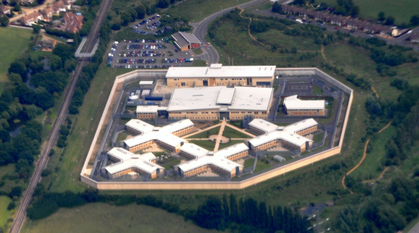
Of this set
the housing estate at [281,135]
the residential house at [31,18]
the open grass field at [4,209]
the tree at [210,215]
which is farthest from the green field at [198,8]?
the tree at [210,215]

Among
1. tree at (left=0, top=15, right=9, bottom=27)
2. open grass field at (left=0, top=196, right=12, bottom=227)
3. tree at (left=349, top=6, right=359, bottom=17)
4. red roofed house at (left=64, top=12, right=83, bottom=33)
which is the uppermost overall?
tree at (left=349, top=6, right=359, bottom=17)

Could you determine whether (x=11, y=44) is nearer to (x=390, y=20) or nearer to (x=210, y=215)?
(x=210, y=215)

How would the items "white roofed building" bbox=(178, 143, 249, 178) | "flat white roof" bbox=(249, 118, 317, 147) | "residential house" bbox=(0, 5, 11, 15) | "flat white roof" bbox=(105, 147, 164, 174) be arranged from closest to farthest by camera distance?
"white roofed building" bbox=(178, 143, 249, 178) → "flat white roof" bbox=(105, 147, 164, 174) → "flat white roof" bbox=(249, 118, 317, 147) → "residential house" bbox=(0, 5, 11, 15)

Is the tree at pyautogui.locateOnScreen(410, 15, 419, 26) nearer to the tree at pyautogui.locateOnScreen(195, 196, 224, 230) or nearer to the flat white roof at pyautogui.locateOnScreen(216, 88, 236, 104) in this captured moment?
the flat white roof at pyautogui.locateOnScreen(216, 88, 236, 104)

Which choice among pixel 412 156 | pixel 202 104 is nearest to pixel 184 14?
pixel 202 104

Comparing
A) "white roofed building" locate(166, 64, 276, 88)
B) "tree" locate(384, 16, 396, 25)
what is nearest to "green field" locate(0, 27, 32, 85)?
"white roofed building" locate(166, 64, 276, 88)

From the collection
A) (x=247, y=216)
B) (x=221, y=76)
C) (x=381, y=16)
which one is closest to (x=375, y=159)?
(x=247, y=216)

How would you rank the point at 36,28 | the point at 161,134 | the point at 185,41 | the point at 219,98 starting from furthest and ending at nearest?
1. the point at 36,28
2. the point at 185,41
3. the point at 219,98
4. the point at 161,134
